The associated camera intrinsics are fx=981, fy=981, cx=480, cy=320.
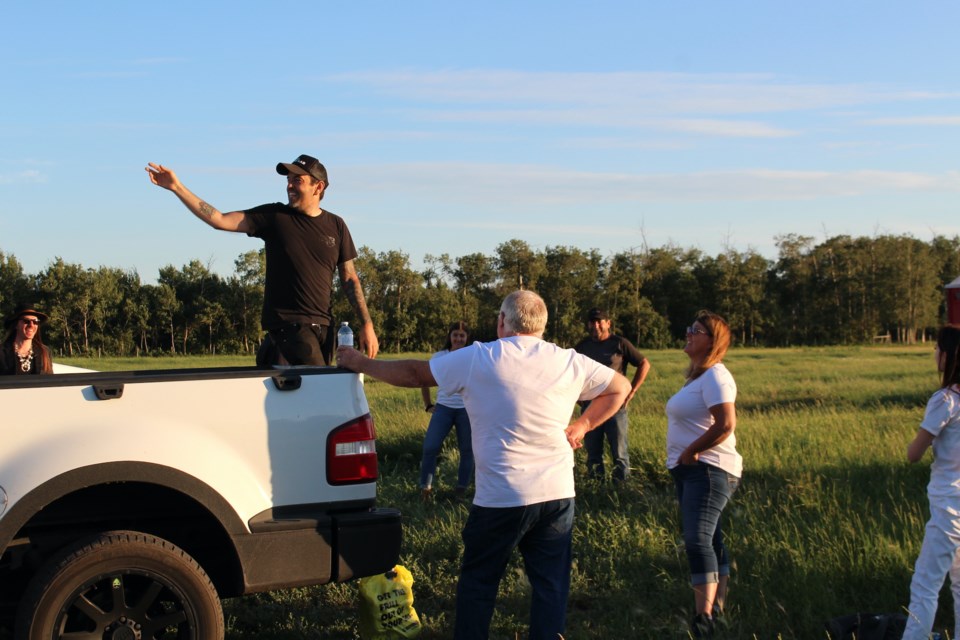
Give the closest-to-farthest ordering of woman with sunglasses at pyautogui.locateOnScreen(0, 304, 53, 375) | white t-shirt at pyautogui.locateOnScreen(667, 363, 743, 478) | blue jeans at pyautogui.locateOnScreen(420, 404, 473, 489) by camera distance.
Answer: white t-shirt at pyautogui.locateOnScreen(667, 363, 743, 478)
woman with sunglasses at pyautogui.locateOnScreen(0, 304, 53, 375)
blue jeans at pyautogui.locateOnScreen(420, 404, 473, 489)

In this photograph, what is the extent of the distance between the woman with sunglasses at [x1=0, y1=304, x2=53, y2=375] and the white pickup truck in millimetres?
2910

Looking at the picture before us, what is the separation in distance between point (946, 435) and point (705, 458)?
1222mm

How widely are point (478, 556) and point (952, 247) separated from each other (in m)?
106

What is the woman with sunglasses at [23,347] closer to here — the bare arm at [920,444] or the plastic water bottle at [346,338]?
the plastic water bottle at [346,338]

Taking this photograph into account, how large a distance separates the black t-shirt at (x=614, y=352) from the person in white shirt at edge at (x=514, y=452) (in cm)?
567

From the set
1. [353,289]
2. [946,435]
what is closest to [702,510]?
[946,435]

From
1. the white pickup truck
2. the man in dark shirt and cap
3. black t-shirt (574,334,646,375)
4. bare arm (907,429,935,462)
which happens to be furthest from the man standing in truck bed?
black t-shirt (574,334,646,375)

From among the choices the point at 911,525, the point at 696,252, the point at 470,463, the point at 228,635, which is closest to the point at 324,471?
the point at 228,635

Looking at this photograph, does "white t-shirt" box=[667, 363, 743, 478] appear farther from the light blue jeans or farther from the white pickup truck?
the white pickup truck

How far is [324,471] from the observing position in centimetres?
424

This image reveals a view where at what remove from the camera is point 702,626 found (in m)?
5.12

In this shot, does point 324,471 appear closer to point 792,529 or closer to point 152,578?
point 152,578

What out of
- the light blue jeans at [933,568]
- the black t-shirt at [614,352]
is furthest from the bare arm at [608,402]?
the black t-shirt at [614,352]

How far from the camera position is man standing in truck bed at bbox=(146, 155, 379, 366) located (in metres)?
5.73
